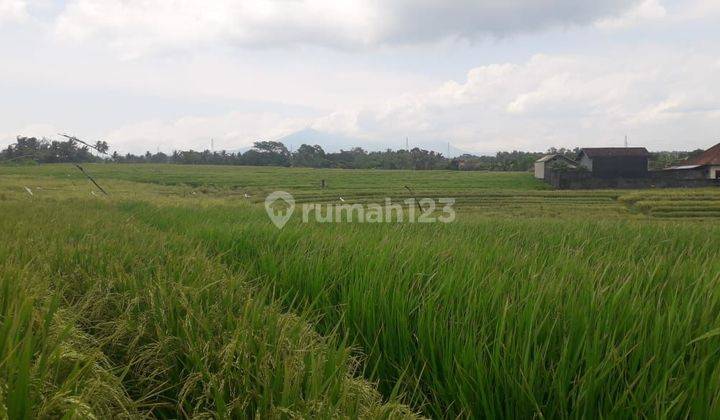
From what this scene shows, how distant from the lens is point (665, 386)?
1.33 metres

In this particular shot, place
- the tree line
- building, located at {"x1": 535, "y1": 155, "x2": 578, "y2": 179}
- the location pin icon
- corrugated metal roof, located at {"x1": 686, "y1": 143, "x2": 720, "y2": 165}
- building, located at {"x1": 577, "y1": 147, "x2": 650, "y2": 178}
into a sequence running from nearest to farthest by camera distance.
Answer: the location pin icon, corrugated metal roof, located at {"x1": 686, "y1": 143, "x2": 720, "y2": 165}, building, located at {"x1": 577, "y1": 147, "x2": 650, "y2": 178}, building, located at {"x1": 535, "y1": 155, "x2": 578, "y2": 179}, the tree line

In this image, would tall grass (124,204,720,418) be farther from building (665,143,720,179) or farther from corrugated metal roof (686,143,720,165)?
corrugated metal roof (686,143,720,165)

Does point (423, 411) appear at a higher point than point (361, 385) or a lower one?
lower

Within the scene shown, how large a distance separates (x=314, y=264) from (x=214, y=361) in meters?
1.48

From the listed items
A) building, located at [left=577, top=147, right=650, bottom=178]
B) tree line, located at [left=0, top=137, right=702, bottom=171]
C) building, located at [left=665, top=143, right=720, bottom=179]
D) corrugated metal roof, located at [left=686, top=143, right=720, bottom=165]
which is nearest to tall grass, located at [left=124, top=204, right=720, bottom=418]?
building, located at [left=665, top=143, right=720, bottom=179]

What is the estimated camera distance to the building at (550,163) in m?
39.9

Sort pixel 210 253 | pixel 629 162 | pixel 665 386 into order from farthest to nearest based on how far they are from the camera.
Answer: pixel 629 162 → pixel 210 253 → pixel 665 386

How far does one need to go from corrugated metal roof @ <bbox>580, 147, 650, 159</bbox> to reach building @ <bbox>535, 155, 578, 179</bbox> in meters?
1.70

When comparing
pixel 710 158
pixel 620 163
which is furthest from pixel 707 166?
pixel 620 163

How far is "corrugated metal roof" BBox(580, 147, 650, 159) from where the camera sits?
39188 mm

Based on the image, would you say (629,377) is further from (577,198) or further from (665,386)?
(577,198)

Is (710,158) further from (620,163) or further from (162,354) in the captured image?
(162,354)

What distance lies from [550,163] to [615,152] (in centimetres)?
478

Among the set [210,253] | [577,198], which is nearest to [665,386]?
[210,253]
